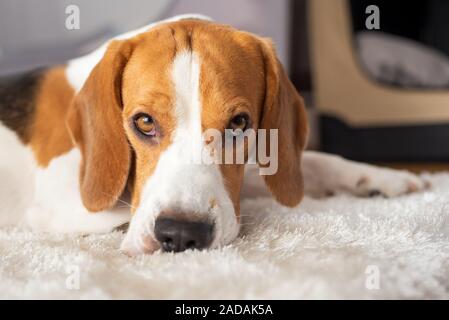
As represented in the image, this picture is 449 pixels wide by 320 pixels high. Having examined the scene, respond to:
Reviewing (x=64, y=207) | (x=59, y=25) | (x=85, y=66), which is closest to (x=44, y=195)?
(x=64, y=207)

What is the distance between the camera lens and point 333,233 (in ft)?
5.68

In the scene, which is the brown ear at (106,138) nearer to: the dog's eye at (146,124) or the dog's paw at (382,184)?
the dog's eye at (146,124)

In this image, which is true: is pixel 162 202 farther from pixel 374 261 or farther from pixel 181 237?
pixel 374 261

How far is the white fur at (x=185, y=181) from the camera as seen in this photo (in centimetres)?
151

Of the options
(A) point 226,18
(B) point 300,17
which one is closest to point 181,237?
(A) point 226,18

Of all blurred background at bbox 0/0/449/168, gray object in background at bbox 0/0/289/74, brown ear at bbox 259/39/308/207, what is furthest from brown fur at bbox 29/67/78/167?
blurred background at bbox 0/0/449/168

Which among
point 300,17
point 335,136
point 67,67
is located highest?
point 67,67

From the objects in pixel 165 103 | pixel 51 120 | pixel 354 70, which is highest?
pixel 165 103

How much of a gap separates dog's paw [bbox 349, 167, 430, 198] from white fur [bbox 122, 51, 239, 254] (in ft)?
3.24

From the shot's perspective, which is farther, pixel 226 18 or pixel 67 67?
pixel 226 18

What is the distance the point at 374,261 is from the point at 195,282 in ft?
1.54

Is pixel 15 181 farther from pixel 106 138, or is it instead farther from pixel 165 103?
pixel 165 103

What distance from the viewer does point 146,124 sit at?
175 cm

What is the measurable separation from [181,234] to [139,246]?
146 mm
